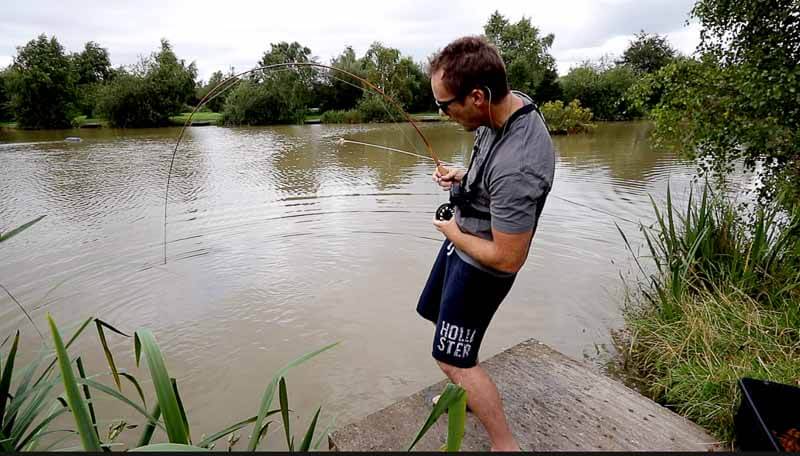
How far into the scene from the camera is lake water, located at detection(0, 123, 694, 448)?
319cm

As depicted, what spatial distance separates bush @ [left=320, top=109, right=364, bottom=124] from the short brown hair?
2852 cm

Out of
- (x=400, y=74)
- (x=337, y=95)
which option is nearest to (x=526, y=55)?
(x=400, y=74)

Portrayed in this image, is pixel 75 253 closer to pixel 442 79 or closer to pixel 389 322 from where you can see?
pixel 389 322

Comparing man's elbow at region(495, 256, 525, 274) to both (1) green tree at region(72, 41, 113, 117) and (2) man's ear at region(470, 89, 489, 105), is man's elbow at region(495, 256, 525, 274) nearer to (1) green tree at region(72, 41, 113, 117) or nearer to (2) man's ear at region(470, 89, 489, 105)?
(2) man's ear at region(470, 89, 489, 105)

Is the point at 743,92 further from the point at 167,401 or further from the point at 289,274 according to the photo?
the point at 289,274

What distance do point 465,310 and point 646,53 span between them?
153 feet

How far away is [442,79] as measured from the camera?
4.86 ft

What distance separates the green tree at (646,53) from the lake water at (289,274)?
3630 centimetres

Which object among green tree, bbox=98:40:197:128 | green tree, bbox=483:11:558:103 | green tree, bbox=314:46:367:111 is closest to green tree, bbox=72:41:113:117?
green tree, bbox=98:40:197:128

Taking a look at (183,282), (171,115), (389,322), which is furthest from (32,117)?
(389,322)

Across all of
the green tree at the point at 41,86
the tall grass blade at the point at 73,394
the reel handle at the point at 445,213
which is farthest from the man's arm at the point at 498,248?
the green tree at the point at 41,86

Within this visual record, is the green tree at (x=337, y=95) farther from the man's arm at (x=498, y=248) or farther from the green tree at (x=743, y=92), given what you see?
the man's arm at (x=498, y=248)

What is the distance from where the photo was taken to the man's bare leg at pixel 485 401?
1.71 metres

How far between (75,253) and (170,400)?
215 inches
